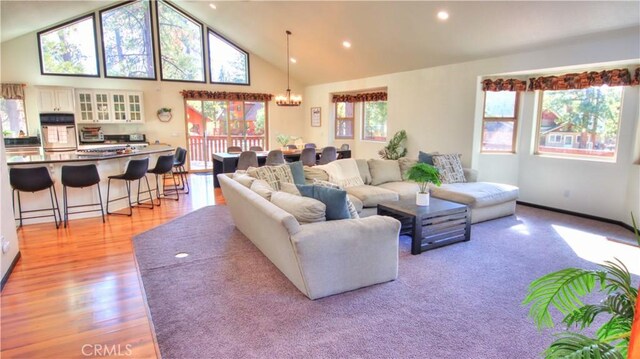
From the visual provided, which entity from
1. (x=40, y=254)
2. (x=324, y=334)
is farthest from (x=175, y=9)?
(x=324, y=334)

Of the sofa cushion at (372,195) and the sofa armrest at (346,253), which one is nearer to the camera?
the sofa armrest at (346,253)

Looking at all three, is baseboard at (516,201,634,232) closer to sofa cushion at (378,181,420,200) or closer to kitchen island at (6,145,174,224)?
sofa cushion at (378,181,420,200)

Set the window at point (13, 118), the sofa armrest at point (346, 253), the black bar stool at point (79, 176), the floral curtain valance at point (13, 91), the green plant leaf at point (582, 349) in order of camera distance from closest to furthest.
→ the green plant leaf at point (582, 349)
the sofa armrest at point (346, 253)
the black bar stool at point (79, 176)
the floral curtain valance at point (13, 91)
the window at point (13, 118)

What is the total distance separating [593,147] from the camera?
538 centimetres

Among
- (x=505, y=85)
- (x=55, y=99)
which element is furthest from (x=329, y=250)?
(x=55, y=99)

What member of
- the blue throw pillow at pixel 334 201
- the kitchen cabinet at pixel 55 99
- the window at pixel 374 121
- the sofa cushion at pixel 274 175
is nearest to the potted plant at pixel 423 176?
the blue throw pillow at pixel 334 201

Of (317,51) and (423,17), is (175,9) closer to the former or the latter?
(317,51)

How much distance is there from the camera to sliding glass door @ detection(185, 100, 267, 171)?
973cm

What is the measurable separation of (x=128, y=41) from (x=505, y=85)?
27.5ft

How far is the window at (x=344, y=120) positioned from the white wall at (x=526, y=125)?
5.36ft

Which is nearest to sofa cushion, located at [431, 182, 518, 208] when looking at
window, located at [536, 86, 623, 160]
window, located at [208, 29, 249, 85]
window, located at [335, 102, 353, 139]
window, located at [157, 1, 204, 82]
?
window, located at [536, 86, 623, 160]

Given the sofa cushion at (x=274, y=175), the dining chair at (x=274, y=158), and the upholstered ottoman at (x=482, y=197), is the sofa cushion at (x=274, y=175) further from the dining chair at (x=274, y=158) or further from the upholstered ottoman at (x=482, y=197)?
the upholstered ottoman at (x=482, y=197)

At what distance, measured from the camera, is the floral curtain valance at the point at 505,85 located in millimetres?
5910

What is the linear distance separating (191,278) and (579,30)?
5482 mm
